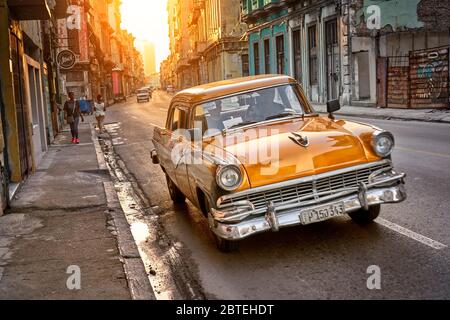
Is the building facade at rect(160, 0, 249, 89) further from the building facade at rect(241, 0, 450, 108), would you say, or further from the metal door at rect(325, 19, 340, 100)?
the metal door at rect(325, 19, 340, 100)

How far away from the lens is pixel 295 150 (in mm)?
5574

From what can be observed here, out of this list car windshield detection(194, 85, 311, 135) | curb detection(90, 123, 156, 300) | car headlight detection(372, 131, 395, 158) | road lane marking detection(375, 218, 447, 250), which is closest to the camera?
curb detection(90, 123, 156, 300)

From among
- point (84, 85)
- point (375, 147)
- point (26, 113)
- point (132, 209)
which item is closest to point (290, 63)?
point (84, 85)

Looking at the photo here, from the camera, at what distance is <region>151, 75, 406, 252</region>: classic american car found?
5340 millimetres

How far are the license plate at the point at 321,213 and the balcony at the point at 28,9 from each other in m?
7.86

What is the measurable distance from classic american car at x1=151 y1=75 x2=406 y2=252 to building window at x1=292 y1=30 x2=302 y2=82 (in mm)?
30726

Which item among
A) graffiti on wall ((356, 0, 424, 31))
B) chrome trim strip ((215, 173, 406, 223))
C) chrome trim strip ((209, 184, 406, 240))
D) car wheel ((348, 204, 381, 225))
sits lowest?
car wheel ((348, 204, 381, 225))

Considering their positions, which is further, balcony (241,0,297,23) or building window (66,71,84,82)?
building window (66,71,84,82)

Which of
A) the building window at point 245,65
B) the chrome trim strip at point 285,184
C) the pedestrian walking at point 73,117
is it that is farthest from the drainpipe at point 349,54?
the building window at point 245,65

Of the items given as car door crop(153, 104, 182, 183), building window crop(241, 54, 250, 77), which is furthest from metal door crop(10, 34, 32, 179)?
building window crop(241, 54, 250, 77)

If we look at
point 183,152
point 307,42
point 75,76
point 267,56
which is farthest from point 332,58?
point 75,76

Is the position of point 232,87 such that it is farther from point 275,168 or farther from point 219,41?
point 219,41

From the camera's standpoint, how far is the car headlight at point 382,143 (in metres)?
5.77

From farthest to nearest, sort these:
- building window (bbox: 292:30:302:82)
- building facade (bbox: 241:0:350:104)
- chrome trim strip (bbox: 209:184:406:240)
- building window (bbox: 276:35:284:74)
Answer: building window (bbox: 276:35:284:74) < building window (bbox: 292:30:302:82) < building facade (bbox: 241:0:350:104) < chrome trim strip (bbox: 209:184:406:240)
